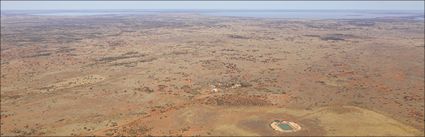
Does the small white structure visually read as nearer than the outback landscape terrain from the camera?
Yes

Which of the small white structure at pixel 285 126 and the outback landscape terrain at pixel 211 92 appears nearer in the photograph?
Result: the small white structure at pixel 285 126

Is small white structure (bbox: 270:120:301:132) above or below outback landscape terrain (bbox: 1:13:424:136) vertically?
below

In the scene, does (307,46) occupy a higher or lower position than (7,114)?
higher

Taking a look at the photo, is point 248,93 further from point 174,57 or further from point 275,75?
point 174,57

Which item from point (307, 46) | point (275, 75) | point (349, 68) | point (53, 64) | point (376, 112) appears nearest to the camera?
point (376, 112)

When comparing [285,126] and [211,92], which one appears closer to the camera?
[285,126]

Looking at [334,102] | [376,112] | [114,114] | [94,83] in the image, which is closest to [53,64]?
[94,83]

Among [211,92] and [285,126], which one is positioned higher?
[211,92]

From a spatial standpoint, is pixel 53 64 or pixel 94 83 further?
pixel 53 64

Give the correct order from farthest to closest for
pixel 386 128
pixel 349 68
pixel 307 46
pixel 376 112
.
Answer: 1. pixel 307 46
2. pixel 349 68
3. pixel 376 112
4. pixel 386 128

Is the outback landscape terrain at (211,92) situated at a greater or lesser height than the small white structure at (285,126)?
greater
